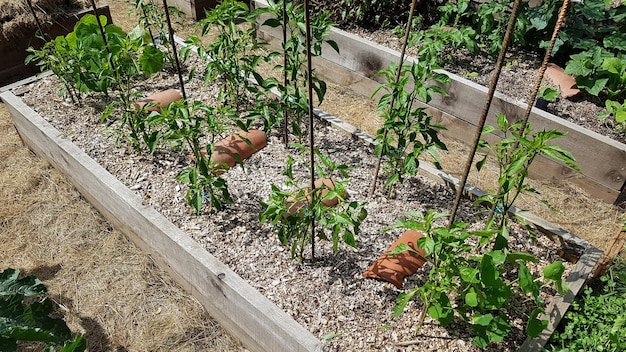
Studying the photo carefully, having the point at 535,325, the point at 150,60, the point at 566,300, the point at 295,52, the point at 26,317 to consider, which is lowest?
the point at 26,317

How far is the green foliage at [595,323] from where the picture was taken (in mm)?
2410

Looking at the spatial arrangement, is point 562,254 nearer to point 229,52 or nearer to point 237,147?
point 237,147

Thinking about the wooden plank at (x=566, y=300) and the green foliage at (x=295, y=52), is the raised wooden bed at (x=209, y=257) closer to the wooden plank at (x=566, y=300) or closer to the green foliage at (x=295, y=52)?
the wooden plank at (x=566, y=300)

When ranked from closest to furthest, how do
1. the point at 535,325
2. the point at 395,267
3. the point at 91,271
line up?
the point at 535,325 < the point at 395,267 < the point at 91,271

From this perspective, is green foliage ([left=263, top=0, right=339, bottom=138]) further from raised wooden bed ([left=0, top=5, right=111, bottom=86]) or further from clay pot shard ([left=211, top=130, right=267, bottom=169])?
raised wooden bed ([left=0, top=5, right=111, bottom=86])

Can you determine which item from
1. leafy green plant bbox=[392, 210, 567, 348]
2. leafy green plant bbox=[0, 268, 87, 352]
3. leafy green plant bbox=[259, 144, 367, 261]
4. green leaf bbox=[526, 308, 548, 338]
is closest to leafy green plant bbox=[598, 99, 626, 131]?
leafy green plant bbox=[392, 210, 567, 348]

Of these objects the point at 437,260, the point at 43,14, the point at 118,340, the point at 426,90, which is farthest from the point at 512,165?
the point at 43,14

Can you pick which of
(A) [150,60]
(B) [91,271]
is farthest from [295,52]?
(B) [91,271]

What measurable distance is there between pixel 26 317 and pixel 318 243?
156 centimetres

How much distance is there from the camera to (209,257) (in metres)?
2.62

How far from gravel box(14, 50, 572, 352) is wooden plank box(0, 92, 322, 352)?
0.08 metres

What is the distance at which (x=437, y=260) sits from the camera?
2.21 m

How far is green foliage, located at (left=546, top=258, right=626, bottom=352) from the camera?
2410 mm

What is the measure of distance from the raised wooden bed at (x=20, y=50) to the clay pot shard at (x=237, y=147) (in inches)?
103
